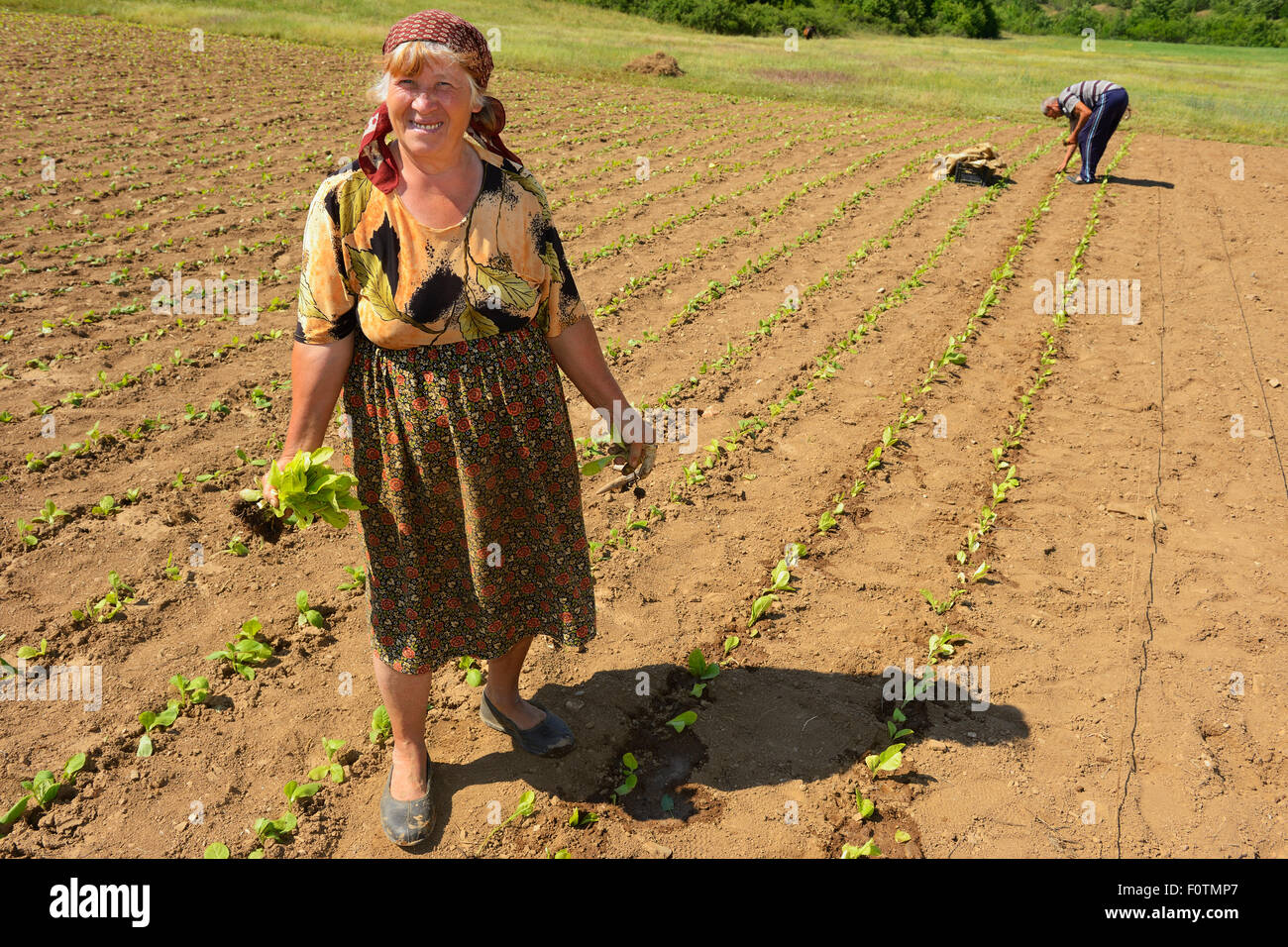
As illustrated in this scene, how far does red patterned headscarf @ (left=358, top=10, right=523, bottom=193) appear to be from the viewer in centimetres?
228

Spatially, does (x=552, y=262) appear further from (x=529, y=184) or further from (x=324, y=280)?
(x=324, y=280)

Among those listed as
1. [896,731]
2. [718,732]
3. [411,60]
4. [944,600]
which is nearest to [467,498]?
[411,60]

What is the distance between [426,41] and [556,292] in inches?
29.0

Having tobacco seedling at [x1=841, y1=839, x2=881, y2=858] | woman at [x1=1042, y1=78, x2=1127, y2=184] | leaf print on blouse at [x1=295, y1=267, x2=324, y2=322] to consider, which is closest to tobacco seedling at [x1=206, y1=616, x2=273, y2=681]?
leaf print on blouse at [x1=295, y1=267, x2=324, y2=322]

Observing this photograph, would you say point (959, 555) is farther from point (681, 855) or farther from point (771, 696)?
point (681, 855)

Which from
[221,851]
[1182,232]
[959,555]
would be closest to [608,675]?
[221,851]

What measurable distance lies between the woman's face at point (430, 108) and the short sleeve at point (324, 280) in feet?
0.85

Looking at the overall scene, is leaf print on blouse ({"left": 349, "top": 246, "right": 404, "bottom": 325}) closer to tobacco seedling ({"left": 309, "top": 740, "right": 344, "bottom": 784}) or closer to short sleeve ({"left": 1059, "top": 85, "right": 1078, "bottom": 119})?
tobacco seedling ({"left": 309, "top": 740, "right": 344, "bottom": 784})

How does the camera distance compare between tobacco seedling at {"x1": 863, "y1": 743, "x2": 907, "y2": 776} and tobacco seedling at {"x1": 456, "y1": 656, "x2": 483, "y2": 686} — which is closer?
tobacco seedling at {"x1": 863, "y1": 743, "x2": 907, "y2": 776}

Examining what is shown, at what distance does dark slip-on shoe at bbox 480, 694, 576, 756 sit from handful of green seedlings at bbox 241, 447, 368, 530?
112 centimetres

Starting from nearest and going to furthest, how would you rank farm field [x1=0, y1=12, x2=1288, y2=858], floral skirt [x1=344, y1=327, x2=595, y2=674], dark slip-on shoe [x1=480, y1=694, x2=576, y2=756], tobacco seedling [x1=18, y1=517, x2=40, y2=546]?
floral skirt [x1=344, y1=327, x2=595, y2=674], farm field [x1=0, y1=12, x2=1288, y2=858], dark slip-on shoe [x1=480, y1=694, x2=576, y2=756], tobacco seedling [x1=18, y1=517, x2=40, y2=546]

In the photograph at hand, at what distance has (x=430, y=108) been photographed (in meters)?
2.30

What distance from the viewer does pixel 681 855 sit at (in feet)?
9.73

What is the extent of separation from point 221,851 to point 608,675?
1.51 metres
